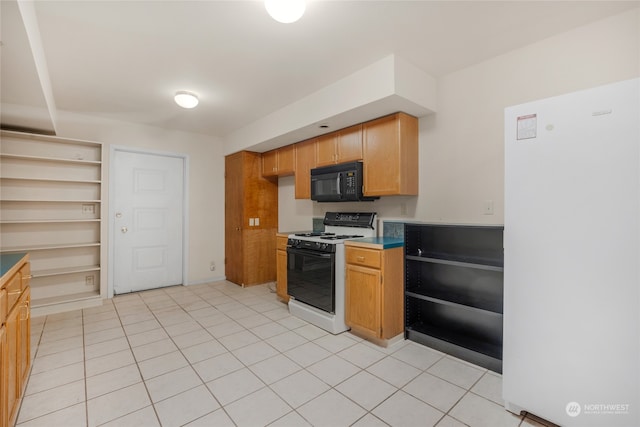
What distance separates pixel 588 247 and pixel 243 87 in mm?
3064

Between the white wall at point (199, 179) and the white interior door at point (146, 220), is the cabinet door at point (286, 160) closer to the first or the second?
the white wall at point (199, 179)

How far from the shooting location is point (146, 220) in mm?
4348

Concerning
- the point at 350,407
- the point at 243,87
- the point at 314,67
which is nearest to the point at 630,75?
the point at 314,67

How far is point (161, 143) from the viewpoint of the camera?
442cm

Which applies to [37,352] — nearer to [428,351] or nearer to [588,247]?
[428,351]

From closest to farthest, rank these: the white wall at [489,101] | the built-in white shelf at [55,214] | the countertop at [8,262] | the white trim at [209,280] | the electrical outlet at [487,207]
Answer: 1. the countertop at [8,262]
2. the white wall at [489,101]
3. the electrical outlet at [487,207]
4. the built-in white shelf at [55,214]
5. the white trim at [209,280]

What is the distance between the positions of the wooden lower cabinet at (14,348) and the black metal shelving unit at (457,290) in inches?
107

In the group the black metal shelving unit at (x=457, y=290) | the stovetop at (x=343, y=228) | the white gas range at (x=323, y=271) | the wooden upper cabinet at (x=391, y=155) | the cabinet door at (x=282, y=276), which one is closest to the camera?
the black metal shelving unit at (x=457, y=290)

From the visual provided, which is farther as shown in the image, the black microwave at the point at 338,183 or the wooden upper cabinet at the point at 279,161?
the wooden upper cabinet at the point at 279,161

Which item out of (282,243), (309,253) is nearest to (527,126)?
(309,253)

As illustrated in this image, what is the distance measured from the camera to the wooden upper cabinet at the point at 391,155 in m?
2.74

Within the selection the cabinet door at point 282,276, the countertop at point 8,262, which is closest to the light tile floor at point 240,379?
the cabinet door at point 282,276

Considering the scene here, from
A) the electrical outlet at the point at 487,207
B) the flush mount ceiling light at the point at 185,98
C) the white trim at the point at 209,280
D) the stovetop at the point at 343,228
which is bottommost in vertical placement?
the white trim at the point at 209,280

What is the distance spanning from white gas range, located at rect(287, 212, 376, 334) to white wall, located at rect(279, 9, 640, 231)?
0.46 metres
